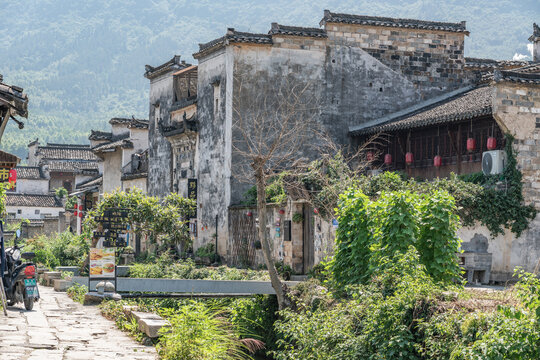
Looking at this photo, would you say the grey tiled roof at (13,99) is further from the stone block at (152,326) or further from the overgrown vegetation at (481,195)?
the overgrown vegetation at (481,195)

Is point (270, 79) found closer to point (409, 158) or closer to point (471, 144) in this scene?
point (409, 158)

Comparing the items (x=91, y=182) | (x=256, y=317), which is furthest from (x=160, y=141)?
(x=256, y=317)

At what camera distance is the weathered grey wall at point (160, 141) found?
37188 millimetres

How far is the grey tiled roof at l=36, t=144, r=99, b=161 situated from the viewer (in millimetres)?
66287

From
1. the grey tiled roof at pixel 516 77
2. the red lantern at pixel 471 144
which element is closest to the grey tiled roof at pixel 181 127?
the red lantern at pixel 471 144

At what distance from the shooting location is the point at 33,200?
62625 millimetres

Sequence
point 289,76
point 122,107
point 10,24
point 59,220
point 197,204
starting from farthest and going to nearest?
point 10,24, point 122,107, point 59,220, point 197,204, point 289,76

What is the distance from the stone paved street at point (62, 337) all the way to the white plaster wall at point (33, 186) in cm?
5132

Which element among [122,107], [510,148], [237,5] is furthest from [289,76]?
[237,5]

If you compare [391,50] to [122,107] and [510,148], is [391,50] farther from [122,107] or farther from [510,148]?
[122,107]

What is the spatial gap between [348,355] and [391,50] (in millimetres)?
20925

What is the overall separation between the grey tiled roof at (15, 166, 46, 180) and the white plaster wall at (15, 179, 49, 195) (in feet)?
1.03

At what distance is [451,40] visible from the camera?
31.6 metres

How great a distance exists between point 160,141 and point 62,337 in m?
26.1
